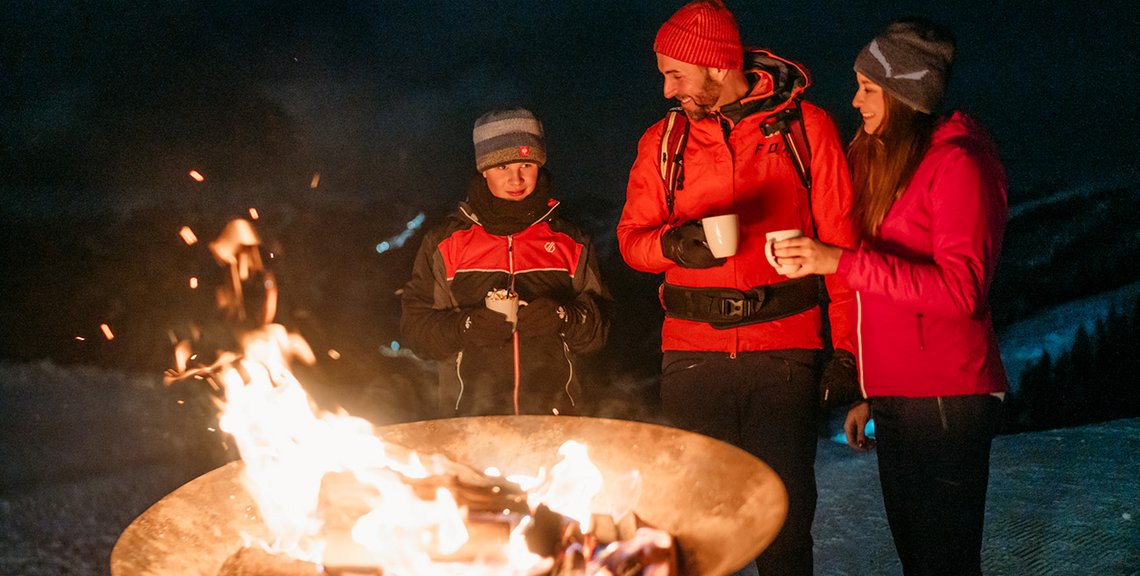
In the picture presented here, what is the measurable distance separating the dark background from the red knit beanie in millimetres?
4781

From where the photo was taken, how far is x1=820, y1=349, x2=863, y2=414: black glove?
8.52ft

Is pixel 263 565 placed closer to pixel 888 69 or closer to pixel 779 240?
pixel 779 240

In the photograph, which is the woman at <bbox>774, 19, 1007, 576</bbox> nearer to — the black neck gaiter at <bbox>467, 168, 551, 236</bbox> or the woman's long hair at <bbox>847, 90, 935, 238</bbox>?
the woman's long hair at <bbox>847, 90, 935, 238</bbox>

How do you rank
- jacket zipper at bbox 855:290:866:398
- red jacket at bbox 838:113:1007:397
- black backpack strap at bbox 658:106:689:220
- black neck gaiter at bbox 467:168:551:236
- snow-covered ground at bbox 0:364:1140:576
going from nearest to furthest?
1. red jacket at bbox 838:113:1007:397
2. jacket zipper at bbox 855:290:866:398
3. black backpack strap at bbox 658:106:689:220
4. black neck gaiter at bbox 467:168:551:236
5. snow-covered ground at bbox 0:364:1140:576

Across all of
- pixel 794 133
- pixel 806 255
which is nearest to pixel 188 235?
pixel 794 133

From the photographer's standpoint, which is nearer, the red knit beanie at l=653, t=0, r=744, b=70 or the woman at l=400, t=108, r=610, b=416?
the red knit beanie at l=653, t=0, r=744, b=70

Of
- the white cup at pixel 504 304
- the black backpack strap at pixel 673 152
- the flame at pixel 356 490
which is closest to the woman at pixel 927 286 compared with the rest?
the black backpack strap at pixel 673 152

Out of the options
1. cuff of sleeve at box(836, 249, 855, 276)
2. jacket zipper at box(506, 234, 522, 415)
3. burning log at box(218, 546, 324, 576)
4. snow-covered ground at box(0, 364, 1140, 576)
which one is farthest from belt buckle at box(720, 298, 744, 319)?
snow-covered ground at box(0, 364, 1140, 576)

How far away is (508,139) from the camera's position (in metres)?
3.25

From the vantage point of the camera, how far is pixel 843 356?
2.65 m

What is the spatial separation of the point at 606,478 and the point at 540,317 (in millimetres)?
964

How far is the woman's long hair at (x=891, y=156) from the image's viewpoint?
2277mm

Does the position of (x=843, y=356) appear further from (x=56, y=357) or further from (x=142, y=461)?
(x=56, y=357)

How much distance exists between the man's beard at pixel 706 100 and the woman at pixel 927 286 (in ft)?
1.60
